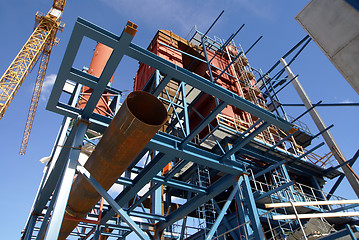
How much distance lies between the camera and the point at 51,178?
25.9 feet

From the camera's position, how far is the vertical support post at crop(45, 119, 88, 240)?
4620 millimetres

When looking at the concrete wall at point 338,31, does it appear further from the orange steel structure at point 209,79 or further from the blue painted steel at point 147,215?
the orange steel structure at point 209,79

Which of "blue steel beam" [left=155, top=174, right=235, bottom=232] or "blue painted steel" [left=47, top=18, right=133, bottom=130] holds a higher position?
"blue painted steel" [left=47, top=18, right=133, bottom=130]

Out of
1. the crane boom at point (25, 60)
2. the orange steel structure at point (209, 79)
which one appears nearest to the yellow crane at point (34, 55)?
the crane boom at point (25, 60)

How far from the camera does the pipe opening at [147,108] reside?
16.4 feet

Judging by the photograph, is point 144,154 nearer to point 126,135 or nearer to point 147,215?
point 147,215

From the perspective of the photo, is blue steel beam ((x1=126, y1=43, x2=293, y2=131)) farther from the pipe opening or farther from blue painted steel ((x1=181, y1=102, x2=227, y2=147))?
the pipe opening

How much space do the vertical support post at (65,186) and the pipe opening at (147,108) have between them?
198 centimetres

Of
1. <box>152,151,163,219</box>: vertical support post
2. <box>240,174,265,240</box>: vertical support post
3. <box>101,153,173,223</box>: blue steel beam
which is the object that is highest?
<box>152,151,163,219</box>: vertical support post

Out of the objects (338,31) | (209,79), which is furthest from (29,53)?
(338,31)

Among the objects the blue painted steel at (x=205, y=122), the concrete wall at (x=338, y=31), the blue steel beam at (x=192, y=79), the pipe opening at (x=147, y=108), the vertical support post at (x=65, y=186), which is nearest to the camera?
the concrete wall at (x=338, y=31)

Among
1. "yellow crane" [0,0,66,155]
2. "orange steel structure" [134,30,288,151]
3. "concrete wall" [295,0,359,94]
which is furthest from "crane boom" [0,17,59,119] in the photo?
"concrete wall" [295,0,359,94]

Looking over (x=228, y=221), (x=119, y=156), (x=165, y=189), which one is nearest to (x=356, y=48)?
(x=119, y=156)

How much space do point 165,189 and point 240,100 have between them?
392 inches
